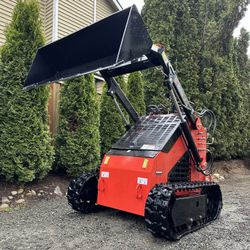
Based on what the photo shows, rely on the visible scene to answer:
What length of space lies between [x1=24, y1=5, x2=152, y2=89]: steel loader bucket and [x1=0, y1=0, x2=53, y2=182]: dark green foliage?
1387 millimetres

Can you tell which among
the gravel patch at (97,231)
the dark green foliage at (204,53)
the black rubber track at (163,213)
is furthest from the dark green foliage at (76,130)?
the dark green foliage at (204,53)

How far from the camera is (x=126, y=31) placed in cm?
323

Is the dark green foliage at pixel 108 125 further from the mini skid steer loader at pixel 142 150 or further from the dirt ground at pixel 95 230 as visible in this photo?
the mini skid steer loader at pixel 142 150

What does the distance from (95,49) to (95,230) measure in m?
2.35

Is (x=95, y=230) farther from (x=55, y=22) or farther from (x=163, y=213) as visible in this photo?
(x=55, y=22)

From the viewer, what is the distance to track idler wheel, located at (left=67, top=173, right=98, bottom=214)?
14.6 feet

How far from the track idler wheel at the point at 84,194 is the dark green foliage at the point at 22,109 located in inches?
56.5

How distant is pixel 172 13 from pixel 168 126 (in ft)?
23.5

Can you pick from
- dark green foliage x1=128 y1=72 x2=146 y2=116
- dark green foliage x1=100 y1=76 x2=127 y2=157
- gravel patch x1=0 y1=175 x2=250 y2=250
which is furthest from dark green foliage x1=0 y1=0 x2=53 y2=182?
dark green foliage x1=128 y1=72 x2=146 y2=116

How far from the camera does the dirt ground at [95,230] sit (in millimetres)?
3318

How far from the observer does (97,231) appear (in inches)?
148

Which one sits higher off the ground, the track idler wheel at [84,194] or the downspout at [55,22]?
the downspout at [55,22]

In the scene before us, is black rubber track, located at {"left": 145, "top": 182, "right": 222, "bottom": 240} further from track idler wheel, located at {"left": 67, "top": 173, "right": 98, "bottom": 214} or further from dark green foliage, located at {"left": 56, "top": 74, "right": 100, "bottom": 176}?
dark green foliage, located at {"left": 56, "top": 74, "right": 100, "bottom": 176}

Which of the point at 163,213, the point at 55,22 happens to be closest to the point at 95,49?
the point at 163,213
